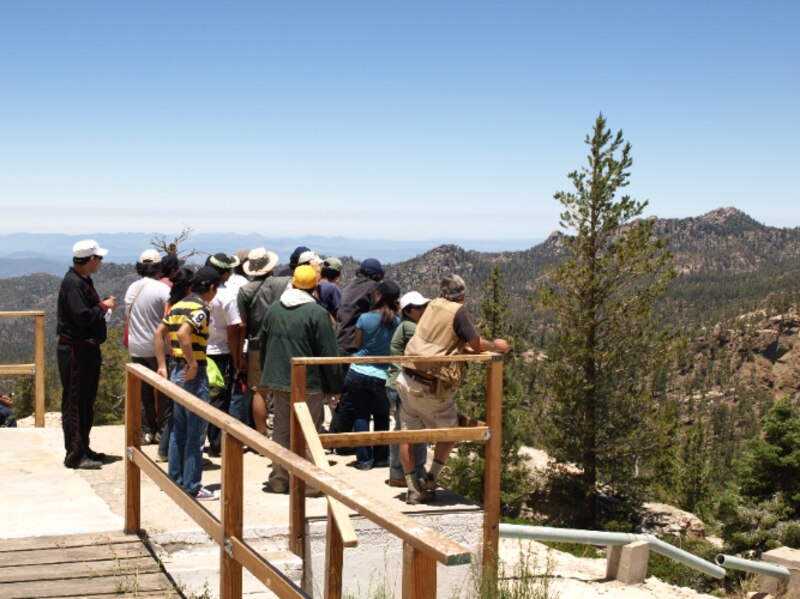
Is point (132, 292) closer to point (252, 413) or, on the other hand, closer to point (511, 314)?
point (252, 413)

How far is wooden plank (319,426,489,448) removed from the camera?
5676 mm

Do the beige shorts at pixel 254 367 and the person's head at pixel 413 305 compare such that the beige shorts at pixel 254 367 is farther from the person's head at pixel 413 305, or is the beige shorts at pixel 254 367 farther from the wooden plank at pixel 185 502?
the wooden plank at pixel 185 502

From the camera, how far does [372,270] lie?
7508 millimetres

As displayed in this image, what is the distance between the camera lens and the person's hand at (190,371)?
18.9 ft

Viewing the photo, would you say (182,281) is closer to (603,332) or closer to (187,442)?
(187,442)

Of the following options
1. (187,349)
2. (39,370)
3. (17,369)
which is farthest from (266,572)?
(17,369)

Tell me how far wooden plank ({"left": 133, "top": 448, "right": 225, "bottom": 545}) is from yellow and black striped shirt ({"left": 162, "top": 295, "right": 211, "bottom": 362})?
1.25 meters

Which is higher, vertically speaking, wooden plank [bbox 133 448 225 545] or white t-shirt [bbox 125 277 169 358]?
white t-shirt [bbox 125 277 169 358]

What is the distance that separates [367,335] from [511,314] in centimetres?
2797

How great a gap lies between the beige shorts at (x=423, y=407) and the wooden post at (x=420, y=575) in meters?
3.96

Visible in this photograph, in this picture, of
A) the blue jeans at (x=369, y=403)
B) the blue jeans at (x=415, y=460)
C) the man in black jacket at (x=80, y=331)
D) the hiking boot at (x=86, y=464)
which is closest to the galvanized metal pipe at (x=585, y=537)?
the blue jeans at (x=415, y=460)

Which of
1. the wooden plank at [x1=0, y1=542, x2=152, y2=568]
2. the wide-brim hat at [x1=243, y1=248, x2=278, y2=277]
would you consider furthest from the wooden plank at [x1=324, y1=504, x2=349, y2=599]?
the wide-brim hat at [x1=243, y1=248, x2=278, y2=277]

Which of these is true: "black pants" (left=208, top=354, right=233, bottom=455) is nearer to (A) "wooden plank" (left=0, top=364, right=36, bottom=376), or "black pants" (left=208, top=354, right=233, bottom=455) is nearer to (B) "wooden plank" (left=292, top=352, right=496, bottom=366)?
(B) "wooden plank" (left=292, top=352, right=496, bottom=366)

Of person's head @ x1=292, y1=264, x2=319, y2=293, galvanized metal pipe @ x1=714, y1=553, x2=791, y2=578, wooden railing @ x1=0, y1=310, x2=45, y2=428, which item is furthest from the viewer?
galvanized metal pipe @ x1=714, y1=553, x2=791, y2=578
